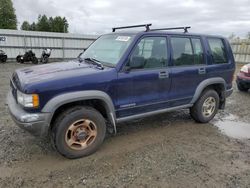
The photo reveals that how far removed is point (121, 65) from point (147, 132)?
162 cm

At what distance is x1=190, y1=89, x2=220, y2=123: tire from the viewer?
16.3ft

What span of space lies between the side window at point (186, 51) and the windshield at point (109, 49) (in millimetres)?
977

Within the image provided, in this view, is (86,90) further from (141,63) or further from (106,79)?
(141,63)

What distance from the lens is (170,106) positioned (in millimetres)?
4453

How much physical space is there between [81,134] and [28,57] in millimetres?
13749

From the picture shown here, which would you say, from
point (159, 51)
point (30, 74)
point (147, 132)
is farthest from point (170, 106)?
point (30, 74)

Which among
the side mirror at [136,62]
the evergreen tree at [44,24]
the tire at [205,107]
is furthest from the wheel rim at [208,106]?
the evergreen tree at [44,24]

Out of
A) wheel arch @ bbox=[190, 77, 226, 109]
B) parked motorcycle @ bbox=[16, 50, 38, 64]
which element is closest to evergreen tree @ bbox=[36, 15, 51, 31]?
parked motorcycle @ bbox=[16, 50, 38, 64]

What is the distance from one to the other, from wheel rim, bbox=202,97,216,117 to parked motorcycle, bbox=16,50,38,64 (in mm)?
13407

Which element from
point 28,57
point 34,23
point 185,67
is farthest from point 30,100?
point 34,23

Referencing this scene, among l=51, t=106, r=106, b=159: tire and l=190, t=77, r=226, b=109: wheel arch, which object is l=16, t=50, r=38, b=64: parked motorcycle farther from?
l=51, t=106, r=106, b=159: tire

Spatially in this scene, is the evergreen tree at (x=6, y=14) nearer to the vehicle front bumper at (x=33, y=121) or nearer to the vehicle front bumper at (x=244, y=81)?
the vehicle front bumper at (x=244, y=81)

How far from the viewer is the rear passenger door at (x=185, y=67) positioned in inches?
171

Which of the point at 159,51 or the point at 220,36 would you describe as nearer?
the point at 159,51
